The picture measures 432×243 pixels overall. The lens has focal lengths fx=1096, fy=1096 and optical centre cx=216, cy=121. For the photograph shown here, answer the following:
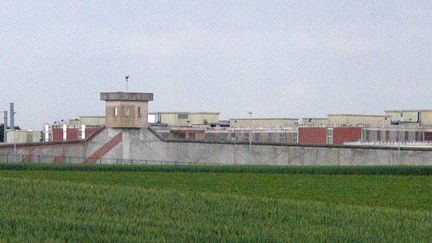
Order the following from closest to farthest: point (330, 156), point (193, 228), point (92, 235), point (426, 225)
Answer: point (92, 235) < point (193, 228) < point (426, 225) < point (330, 156)

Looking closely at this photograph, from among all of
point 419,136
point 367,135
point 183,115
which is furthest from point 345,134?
point 183,115

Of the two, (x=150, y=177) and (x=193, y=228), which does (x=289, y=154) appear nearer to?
(x=150, y=177)

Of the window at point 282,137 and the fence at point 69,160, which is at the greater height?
the window at point 282,137

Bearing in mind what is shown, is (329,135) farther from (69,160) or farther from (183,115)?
(69,160)

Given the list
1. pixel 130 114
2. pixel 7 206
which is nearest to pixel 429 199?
pixel 7 206

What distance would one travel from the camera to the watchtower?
82812 mm

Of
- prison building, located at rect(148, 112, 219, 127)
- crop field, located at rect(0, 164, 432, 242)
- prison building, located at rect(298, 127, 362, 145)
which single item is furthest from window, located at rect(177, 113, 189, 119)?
crop field, located at rect(0, 164, 432, 242)

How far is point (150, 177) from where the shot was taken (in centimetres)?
5741

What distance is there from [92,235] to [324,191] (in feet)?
92.1

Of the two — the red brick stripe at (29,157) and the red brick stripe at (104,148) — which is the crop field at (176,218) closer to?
the red brick stripe at (104,148)

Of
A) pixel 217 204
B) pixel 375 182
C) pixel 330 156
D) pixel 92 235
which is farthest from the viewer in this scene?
pixel 330 156

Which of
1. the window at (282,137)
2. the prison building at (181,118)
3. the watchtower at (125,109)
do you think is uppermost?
the watchtower at (125,109)

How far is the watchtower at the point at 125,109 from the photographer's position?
3260 inches

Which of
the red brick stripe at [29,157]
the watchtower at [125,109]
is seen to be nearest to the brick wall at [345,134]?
the watchtower at [125,109]
